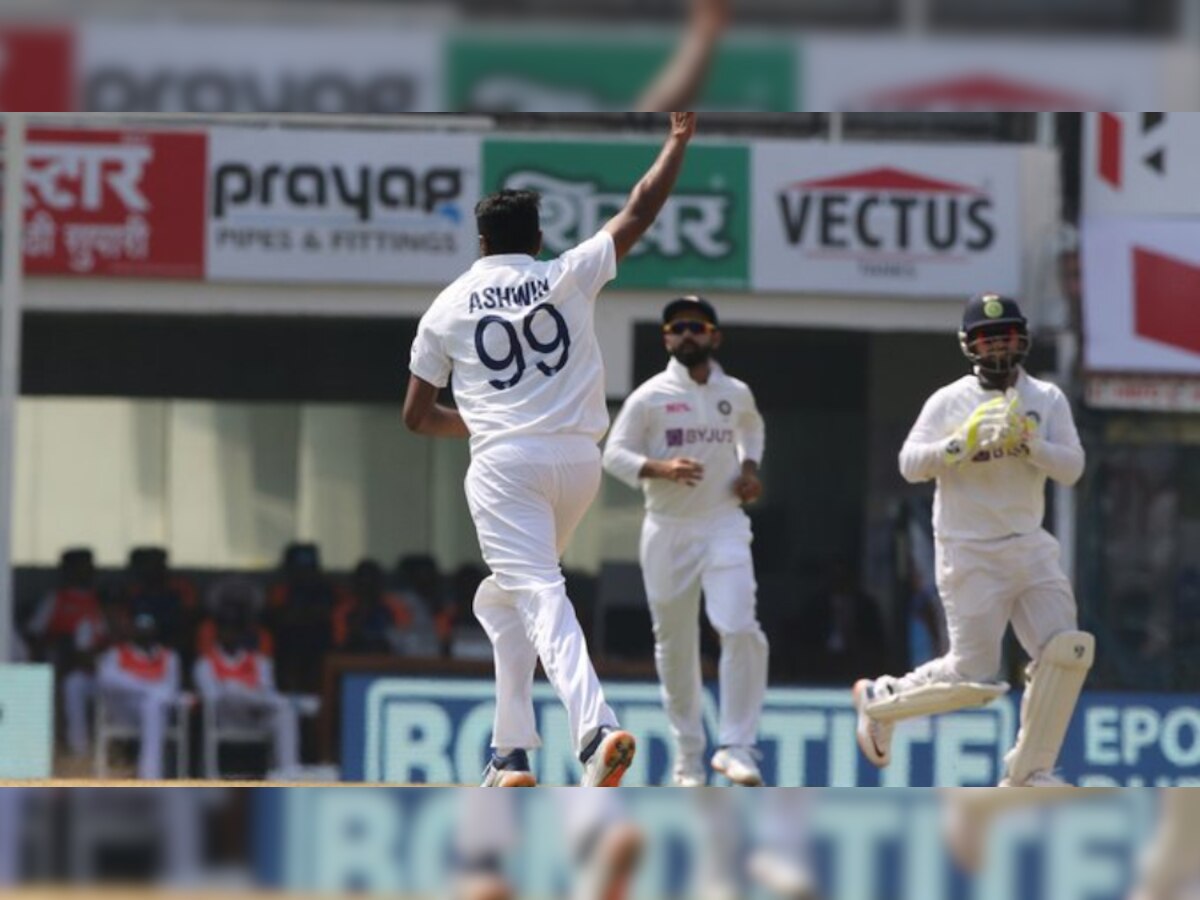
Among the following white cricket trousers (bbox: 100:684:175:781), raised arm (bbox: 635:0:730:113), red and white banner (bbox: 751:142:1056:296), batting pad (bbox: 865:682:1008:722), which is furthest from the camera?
red and white banner (bbox: 751:142:1056:296)

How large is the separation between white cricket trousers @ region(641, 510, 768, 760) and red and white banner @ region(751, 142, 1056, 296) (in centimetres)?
825

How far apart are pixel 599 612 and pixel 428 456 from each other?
89.4 inches

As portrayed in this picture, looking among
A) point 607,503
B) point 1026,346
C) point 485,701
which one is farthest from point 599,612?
point 1026,346

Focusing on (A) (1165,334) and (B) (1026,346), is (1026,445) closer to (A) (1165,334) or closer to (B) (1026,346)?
(B) (1026,346)

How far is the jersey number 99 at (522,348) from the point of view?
28.1 ft

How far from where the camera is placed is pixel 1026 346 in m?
10.1

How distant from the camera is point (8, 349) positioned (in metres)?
17.2

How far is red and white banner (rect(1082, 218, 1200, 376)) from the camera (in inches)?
756

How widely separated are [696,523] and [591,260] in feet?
10.2

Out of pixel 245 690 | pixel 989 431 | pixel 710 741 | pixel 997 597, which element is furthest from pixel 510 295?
pixel 245 690

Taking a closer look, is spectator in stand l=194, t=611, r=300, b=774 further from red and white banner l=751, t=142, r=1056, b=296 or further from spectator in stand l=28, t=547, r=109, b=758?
red and white banner l=751, t=142, r=1056, b=296

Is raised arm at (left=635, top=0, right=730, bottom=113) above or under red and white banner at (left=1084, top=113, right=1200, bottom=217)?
under

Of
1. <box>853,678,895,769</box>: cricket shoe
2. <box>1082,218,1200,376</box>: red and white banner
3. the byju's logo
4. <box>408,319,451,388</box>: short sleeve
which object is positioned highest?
<box>1082,218,1200,376</box>: red and white banner


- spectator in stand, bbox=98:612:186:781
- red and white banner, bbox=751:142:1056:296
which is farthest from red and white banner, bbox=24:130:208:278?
red and white banner, bbox=751:142:1056:296
